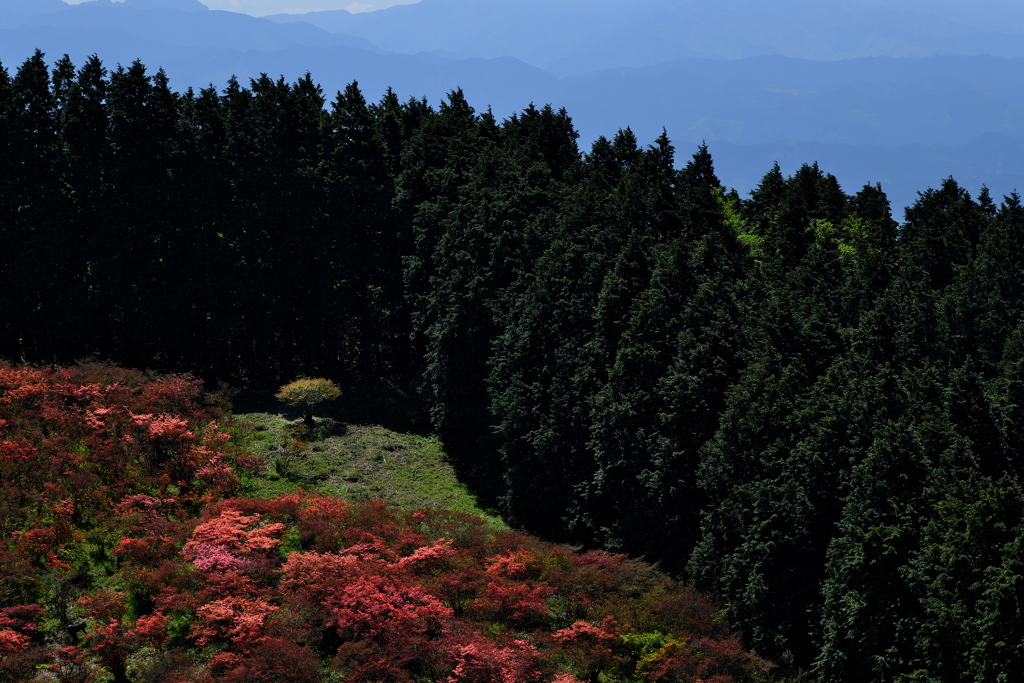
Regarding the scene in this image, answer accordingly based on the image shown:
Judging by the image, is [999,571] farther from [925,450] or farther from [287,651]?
[287,651]

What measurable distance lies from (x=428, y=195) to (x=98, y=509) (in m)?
20.9

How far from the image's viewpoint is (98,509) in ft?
74.4

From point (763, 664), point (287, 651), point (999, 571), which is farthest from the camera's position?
point (763, 664)

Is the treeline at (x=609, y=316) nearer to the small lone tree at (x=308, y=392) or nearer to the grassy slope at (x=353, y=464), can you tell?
the grassy slope at (x=353, y=464)

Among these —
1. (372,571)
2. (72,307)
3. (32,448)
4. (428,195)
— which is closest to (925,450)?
(372,571)

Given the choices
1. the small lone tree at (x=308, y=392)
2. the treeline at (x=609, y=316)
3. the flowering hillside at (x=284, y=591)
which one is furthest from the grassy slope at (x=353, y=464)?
the flowering hillside at (x=284, y=591)

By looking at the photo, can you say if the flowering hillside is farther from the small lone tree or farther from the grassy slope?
the small lone tree

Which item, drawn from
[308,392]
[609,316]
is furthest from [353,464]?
[609,316]

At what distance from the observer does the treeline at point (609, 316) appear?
1681 cm

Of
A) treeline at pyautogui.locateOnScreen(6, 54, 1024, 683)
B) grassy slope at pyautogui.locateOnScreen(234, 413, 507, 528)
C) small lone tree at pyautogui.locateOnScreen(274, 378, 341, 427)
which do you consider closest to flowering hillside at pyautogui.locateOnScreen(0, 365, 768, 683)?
grassy slope at pyautogui.locateOnScreen(234, 413, 507, 528)

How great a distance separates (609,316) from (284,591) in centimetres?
1267

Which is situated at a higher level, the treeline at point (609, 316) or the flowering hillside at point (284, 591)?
the treeline at point (609, 316)

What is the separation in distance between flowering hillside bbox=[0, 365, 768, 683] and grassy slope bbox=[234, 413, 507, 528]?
2.52m

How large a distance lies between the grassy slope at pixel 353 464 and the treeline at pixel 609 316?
1.69m
